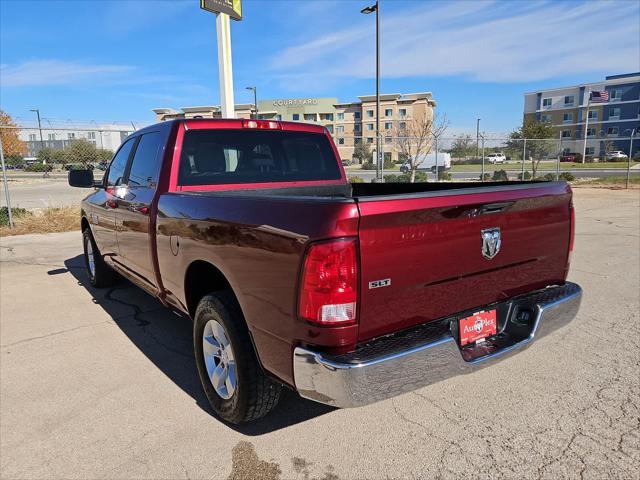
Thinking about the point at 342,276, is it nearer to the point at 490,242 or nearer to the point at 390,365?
the point at 390,365

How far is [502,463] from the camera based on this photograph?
7.97ft

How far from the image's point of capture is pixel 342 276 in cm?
199

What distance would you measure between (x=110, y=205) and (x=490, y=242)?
12.4ft

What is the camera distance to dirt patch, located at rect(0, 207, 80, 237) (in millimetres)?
10867

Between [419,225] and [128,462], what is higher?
[419,225]

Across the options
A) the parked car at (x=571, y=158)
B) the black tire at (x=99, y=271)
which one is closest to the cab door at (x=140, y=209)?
the black tire at (x=99, y=271)

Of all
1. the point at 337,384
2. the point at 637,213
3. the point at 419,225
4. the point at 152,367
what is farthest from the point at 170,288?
the point at 637,213

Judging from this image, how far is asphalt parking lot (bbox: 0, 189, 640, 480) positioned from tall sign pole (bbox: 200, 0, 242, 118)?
8535mm

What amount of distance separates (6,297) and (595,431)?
646 cm

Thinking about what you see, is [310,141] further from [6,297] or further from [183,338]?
[6,297]

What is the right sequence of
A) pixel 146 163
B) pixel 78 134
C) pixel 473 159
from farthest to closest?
pixel 473 159 → pixel 78 134 → pixel 146 163

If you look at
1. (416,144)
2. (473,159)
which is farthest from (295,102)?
(416,144)

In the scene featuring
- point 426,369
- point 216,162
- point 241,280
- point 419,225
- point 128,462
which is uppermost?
point 216,162

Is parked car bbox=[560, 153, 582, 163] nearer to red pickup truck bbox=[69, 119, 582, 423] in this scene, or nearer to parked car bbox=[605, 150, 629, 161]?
parked car bbox=[605, 150, 629, 161]
